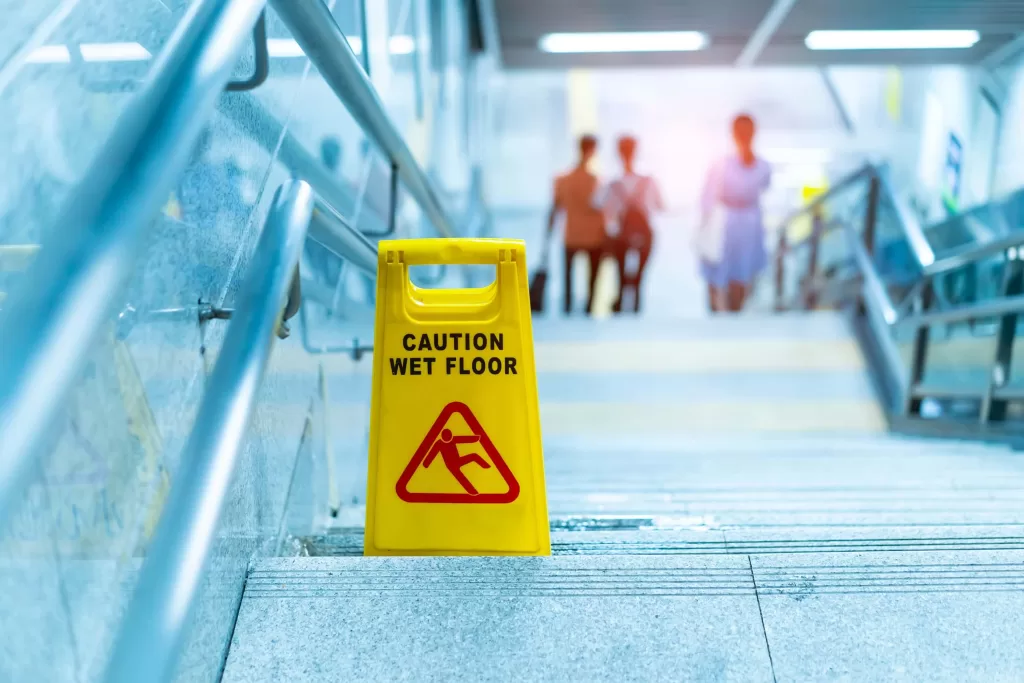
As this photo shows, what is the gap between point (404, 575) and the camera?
1.27m

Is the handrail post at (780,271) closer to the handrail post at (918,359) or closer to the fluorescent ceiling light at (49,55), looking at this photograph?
the handrail post at (918,359)

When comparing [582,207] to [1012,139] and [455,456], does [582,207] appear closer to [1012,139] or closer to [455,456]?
[1012,139]

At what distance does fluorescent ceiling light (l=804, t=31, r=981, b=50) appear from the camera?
277 inches

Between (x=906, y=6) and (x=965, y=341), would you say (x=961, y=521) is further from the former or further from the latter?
(x=906, y=6)

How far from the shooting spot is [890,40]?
729 cm

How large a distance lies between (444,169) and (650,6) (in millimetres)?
2122

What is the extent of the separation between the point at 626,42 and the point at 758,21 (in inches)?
43.0

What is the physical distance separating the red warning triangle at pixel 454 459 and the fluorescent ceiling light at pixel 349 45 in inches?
29.7

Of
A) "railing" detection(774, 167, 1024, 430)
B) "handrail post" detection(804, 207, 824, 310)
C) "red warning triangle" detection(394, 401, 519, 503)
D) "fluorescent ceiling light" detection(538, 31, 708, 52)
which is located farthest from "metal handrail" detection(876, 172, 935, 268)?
"red warning triangle" detection(394, 401, 519, 503)

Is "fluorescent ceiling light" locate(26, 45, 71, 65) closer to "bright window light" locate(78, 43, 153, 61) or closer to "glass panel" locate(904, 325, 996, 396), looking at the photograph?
"bright window light" locate(78, 43, 153, 61)

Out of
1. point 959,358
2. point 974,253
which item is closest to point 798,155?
point 959,358

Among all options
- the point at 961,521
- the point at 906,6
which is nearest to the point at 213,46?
the point at 961,521

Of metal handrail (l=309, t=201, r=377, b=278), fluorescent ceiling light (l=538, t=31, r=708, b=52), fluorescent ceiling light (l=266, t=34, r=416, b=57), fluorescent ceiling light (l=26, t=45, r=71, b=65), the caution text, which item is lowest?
the caution text

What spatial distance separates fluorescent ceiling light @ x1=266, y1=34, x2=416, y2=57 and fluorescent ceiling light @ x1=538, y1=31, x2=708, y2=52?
2904 mm
